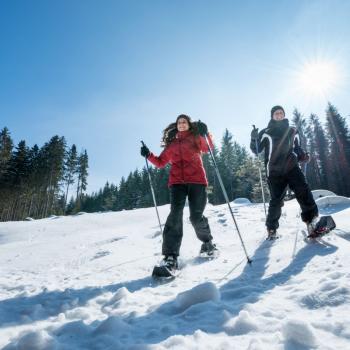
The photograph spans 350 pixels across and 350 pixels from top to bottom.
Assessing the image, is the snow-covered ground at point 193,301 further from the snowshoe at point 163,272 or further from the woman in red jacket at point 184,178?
the woman in red jacket at point 184,178

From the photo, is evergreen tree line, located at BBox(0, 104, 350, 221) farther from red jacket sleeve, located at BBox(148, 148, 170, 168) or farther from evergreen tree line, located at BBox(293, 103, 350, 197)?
red jacket sleeve, located at BBox(148, 148, 170, 168)

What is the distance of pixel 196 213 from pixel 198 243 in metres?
1.68

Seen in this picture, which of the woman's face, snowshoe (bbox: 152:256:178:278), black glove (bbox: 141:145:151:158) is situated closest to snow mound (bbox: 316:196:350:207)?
the woman's face

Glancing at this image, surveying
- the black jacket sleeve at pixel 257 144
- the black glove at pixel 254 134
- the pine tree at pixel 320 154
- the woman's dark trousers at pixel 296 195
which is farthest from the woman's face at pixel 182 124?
the pine tree at pixel 320 154

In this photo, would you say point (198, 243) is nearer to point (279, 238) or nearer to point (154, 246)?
point (154, 246)

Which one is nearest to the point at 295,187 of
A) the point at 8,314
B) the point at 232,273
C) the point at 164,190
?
the point at 232,273

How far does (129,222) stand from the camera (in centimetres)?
1151

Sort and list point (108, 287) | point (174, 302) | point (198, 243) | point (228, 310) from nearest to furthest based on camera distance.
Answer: point (228, 310), point (174, 302), point (108, 287), point (198, 243)

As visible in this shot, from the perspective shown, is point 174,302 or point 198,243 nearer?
point 174,302

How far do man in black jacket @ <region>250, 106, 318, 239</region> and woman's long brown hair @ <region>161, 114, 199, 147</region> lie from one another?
1470 mm

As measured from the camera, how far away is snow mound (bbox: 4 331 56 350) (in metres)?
1.77

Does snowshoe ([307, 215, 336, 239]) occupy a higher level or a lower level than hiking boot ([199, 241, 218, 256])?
higher

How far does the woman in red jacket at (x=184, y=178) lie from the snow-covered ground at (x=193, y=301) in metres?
0.44

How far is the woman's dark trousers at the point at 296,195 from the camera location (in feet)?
16.5
